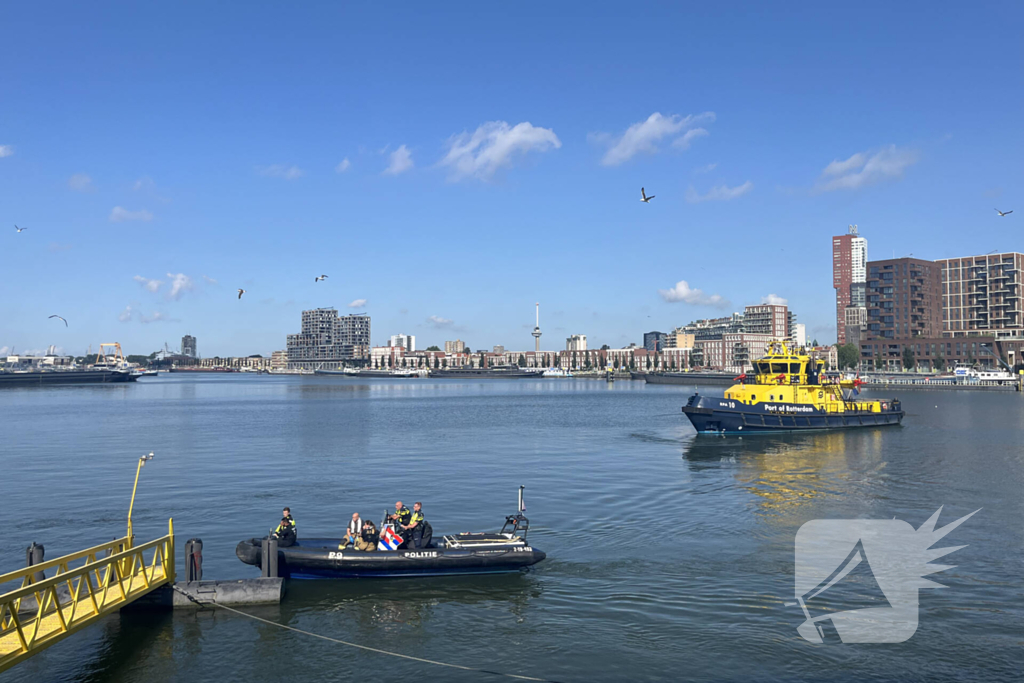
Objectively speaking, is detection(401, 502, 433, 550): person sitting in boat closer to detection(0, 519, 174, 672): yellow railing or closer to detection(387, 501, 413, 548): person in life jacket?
detection(387, 501, 413, 548): person in life jacket

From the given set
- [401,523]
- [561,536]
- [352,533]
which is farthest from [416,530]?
[561,536]

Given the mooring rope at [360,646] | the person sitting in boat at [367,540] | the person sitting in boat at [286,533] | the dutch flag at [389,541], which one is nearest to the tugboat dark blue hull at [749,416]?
the dutch flag at [389,541]

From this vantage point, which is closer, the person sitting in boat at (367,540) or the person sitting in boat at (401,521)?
the person sitting in boat at (367,540)

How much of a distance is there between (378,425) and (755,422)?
43700mm

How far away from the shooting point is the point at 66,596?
20.1 meters

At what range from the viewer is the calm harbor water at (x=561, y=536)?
61.4ft

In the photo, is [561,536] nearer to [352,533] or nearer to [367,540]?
[367,540]

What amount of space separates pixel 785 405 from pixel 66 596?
65737 mm

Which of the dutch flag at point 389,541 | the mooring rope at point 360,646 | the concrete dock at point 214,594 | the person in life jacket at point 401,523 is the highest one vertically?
the person in life jacket at point 401,523

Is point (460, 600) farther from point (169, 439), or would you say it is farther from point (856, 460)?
point (169, 439)

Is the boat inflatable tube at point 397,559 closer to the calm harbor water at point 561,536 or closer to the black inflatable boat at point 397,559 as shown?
the black inflatable boat at point 397,559

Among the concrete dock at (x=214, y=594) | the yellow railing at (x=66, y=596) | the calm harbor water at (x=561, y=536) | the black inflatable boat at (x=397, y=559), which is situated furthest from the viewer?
the black inflatable boat at (x=397, y=559)

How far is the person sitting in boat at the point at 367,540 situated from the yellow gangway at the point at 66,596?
→ 19.6 ft

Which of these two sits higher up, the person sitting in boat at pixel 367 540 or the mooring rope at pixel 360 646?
the person sitting in boat at pixel 367 540
